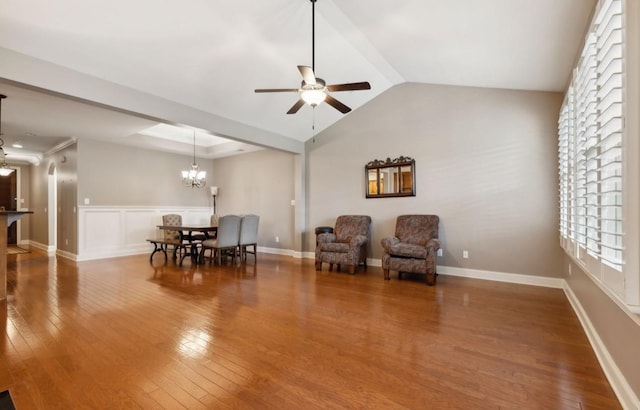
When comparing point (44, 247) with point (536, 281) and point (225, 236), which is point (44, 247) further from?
point (536, 281)

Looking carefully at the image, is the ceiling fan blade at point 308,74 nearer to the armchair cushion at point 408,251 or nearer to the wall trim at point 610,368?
the armchair cushion at point 408,251

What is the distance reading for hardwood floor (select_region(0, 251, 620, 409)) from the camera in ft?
5.57

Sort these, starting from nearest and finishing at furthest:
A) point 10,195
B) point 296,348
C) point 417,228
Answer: point 296,348, point 417,228, point 10,195

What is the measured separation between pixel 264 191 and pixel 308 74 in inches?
206

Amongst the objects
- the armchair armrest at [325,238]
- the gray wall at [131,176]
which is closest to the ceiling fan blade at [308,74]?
the armchair armrest at [325,238]

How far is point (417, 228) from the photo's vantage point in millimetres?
4844

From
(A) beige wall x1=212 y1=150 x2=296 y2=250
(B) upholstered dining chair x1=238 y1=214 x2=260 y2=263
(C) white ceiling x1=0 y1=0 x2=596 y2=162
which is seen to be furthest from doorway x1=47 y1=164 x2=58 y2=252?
(B) upholstered dining chair x1=238 y1=214 x2=260 y2=263

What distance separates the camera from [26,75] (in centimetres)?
299

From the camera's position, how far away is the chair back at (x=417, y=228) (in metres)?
4.70

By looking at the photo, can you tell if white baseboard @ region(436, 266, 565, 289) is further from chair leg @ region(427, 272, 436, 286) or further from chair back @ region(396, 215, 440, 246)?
chair leg @ region(427, 272, 436, 286)

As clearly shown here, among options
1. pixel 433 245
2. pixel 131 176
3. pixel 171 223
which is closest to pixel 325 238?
pixel 433 245

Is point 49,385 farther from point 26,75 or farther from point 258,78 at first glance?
point 258,78

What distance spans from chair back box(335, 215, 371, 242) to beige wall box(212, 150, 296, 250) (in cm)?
171

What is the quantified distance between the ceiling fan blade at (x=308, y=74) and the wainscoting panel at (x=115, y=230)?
20.4 feet
